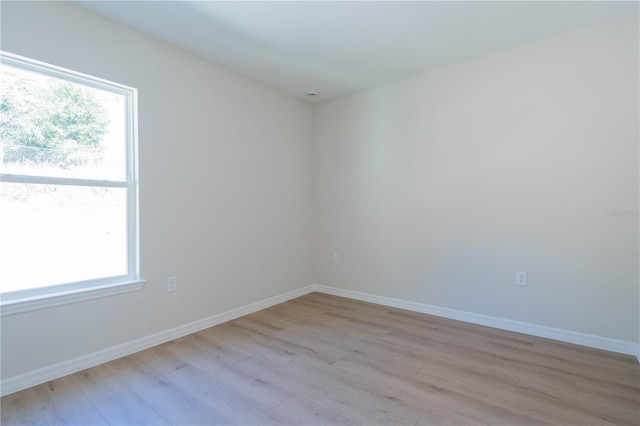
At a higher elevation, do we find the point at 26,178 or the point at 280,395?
the point at 26,178

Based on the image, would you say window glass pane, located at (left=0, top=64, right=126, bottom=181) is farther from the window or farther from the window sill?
the window sill

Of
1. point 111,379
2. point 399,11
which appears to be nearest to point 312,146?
point 399,11

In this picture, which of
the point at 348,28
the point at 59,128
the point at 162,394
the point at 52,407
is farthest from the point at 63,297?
the point at 348,28

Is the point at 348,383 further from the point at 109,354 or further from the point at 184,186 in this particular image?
the point at 184,186

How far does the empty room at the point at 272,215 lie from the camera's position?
188 centimetres

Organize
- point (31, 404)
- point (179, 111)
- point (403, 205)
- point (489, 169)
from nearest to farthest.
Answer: point (31, 404) < point (179, 111) < point (489, 169) < point (403, 205)

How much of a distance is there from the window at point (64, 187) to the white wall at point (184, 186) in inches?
3.8

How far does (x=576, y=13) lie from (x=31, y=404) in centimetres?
425

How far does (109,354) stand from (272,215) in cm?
190

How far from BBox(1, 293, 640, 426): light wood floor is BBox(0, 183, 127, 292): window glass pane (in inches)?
26.5

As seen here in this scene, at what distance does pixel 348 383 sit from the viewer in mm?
1942

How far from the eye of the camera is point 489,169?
2.82 m

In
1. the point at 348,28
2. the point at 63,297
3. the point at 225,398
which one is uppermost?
the point at 348,28

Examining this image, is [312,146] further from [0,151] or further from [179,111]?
[0,151]
